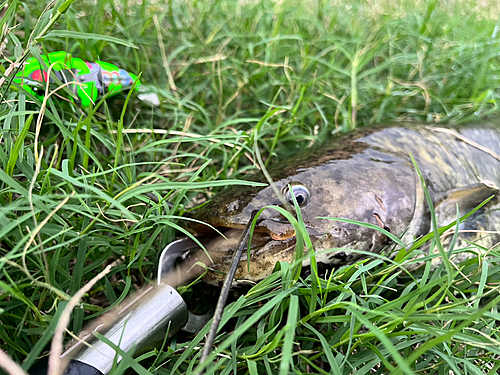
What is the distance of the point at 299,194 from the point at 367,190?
1.04 ft

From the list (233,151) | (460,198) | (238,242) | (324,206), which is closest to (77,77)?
(233,151)

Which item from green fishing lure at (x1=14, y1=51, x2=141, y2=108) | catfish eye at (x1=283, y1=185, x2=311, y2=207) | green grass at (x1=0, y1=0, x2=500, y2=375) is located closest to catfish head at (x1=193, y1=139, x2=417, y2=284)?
catfish eye at (x1=283, y1=185, x2=311, y2=207)

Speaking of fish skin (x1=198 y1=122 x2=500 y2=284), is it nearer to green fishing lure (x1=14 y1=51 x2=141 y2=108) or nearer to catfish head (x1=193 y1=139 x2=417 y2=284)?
catfish head (x1=193 y1=139 x2=417 y2=284)

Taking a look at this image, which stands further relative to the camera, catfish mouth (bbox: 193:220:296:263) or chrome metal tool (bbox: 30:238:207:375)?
catfish mouth (bbox: 193:220:296:263)

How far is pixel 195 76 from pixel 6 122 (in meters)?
1.38

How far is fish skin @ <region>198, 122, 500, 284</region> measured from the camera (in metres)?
1.38

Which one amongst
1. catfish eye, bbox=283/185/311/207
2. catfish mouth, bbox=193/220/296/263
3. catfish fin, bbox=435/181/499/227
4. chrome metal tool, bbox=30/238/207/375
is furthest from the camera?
catfish fin, bbox=435/181/499/227

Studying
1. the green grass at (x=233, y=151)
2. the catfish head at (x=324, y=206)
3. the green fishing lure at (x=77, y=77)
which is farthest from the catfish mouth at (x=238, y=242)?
the green fishing lure at (x=77, y=77)

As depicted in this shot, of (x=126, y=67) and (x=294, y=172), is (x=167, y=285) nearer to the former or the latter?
(x=294, y=172)

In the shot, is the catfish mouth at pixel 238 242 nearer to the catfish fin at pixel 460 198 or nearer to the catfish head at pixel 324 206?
the catfish head at pixel 324 206

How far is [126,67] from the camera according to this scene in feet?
7.11

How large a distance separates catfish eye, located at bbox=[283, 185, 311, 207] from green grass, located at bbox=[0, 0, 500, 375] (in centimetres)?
33

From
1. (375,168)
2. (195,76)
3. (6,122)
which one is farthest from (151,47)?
(375,168)

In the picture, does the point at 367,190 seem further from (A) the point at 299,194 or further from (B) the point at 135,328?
(B) the point at 135,328
